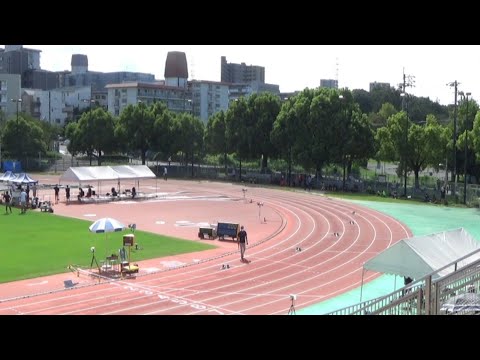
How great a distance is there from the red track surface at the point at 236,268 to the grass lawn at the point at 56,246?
3.72ft

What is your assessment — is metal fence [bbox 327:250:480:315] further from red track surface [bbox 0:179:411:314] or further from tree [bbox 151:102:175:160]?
tree [bbox 151:102:175:160]

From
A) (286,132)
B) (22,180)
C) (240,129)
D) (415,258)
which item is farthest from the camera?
(240,129)

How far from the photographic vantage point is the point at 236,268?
69.0 ft

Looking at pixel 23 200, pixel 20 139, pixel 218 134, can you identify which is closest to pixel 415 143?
pixel 218 134

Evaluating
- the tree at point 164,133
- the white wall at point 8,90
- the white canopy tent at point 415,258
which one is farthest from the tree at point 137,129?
the white canopy tent at point 415,258

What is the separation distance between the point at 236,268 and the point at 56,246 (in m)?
7.80

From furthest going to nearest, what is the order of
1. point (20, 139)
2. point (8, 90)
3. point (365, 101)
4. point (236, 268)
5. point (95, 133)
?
point (365, 101)
point (8, 90)
point (95, 133)
point (20, 139)
point (236, 268)

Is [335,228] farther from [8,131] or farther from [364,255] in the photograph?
Result: [8,131]

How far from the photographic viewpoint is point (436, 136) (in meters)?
51.6

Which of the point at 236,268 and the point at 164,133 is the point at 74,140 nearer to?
the point at 164,133

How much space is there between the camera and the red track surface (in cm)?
1628
